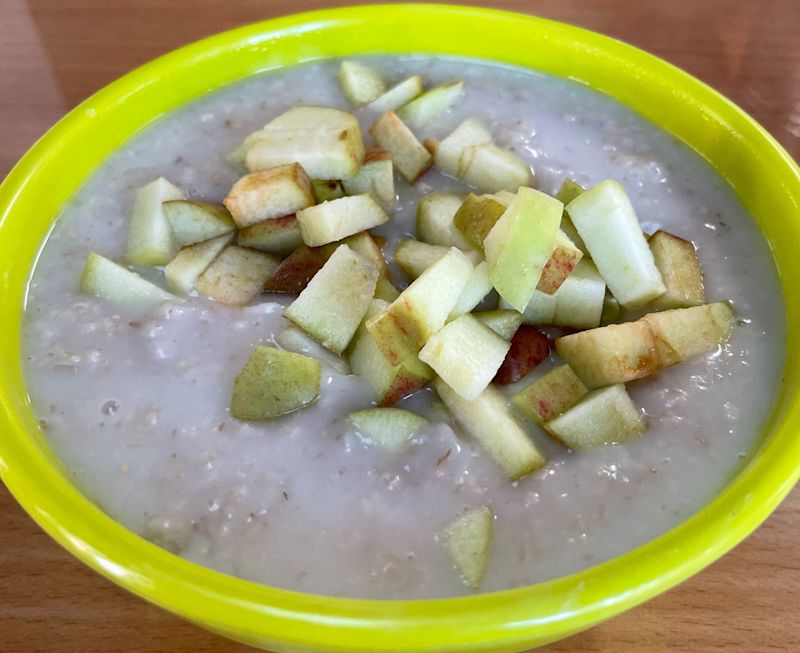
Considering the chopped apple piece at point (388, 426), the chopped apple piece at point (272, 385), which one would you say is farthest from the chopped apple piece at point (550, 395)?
the chopped apple piece at point (272, 385)

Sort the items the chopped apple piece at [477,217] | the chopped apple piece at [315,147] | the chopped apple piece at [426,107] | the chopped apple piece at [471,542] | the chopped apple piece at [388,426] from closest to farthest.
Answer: the chopped apple piece at [471,542] < the chopped apple piece at [388,426] < the chopped apple piece at [477,217] < the chopped apple piece at [315,147] < the chopped apple piece at [426,107]

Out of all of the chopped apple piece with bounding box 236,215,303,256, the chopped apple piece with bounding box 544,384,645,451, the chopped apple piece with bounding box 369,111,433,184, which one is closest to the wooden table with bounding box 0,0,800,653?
the chopped apple piece with bounding box 544,384,645,451

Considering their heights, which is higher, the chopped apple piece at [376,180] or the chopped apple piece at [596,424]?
the chopped apple piece at [376,180]

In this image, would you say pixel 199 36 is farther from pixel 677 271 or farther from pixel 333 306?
pixel 677 271

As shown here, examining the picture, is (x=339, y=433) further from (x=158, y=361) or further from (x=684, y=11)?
(x=684, y=11)

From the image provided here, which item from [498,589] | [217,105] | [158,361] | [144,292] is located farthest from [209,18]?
[498,589]

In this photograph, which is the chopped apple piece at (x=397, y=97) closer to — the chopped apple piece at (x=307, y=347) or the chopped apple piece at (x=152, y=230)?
the chopped apple piece at (x=152, y=230)
